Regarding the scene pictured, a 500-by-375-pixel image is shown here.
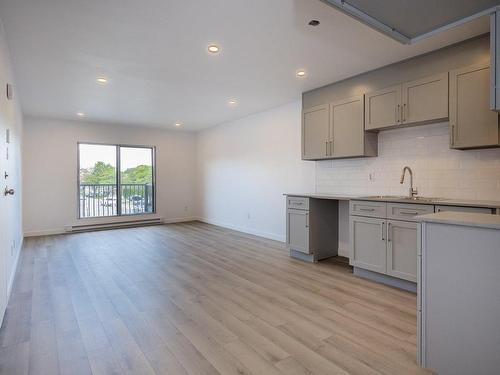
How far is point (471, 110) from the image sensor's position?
2982 millimetres

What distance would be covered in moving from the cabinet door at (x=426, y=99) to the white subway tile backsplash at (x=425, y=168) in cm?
31

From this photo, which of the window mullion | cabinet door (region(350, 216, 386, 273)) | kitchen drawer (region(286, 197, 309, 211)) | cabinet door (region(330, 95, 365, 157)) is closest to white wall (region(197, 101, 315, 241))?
kitchen drawer (region(286, 197, 309, 211))

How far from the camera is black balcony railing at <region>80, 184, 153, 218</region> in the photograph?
7.22 m

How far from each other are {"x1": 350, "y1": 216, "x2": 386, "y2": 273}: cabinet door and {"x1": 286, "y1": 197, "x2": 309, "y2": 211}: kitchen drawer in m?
0.76

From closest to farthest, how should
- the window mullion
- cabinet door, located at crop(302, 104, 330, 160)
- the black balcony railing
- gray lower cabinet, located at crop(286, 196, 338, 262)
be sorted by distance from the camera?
gray lower cabinet, located at crop(286, 196, 338, 262)
cabinet door, located at crop(302, 104, 330, 160)
the black balcony railing
the window mullion

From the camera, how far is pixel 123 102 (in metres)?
5.42

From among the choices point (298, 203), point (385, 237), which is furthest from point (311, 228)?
point (385, 237)

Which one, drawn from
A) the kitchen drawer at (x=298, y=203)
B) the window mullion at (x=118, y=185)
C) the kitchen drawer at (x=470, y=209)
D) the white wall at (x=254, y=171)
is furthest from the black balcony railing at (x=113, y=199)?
the kitchen drawer at (x=470, y=209)

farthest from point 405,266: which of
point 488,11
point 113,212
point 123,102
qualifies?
point 113,212

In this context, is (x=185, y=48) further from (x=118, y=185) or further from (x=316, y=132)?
(x=118, y=185)

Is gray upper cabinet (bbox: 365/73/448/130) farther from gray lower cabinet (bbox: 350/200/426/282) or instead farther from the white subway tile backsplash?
gray lower cabinet (bbox: 350/200/426/282)

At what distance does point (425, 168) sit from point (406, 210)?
0.80 metres

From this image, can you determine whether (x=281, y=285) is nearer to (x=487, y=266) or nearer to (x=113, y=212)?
(x=487, y=266)

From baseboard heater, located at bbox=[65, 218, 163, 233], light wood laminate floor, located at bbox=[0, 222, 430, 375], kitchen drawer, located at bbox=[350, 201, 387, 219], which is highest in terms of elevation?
kitchen drawer, located at bbox=[350, 201, 387, 219]
